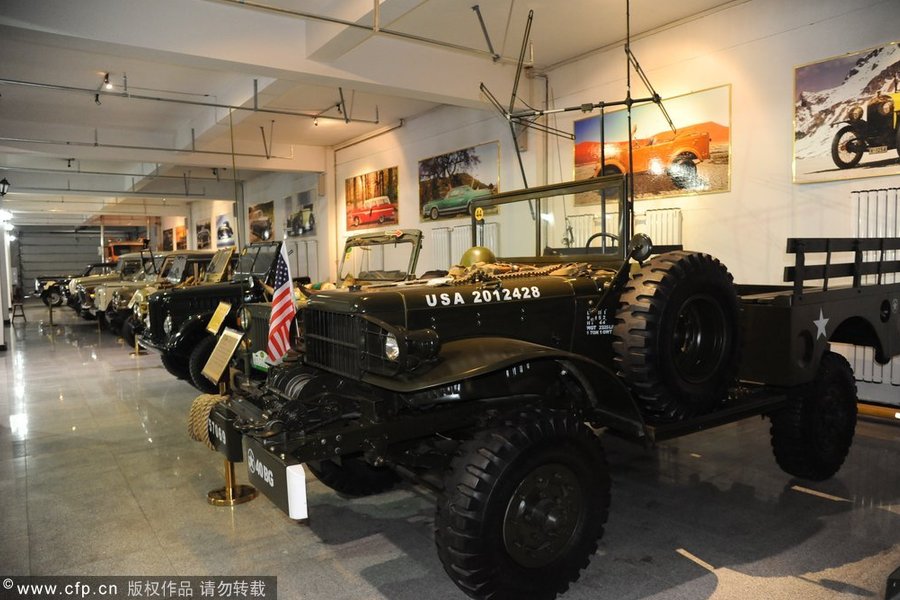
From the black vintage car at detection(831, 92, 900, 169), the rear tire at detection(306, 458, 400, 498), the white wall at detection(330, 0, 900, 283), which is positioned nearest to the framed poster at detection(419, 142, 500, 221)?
the white wall at detection(330, 0, 900, 283)

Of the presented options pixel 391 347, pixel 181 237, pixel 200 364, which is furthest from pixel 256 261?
pixel 181 237

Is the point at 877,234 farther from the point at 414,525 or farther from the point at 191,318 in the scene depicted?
the point at 191,318

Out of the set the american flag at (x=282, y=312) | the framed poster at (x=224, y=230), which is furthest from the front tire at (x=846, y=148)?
the framed poster at (x=224, y=230)

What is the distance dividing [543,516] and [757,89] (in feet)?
19.0

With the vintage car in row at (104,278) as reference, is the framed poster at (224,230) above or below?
above

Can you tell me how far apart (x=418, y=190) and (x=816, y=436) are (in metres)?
8.88

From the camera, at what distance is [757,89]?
6.47 m

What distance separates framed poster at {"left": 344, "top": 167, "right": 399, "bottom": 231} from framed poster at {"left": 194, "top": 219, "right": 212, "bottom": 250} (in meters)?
11.5

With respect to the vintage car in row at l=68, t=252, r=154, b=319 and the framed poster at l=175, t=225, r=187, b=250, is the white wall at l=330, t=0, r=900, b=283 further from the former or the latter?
the framed poster at l=175, t=225, r=187, b=250

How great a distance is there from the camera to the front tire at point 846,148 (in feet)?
18.8

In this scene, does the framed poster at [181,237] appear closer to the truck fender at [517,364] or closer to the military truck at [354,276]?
the military truck at [354,276]

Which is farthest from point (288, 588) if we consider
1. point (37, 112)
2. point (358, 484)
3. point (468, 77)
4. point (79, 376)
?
point (37, 112)

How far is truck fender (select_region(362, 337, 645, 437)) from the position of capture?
245cm

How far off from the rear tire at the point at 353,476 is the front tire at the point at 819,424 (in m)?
2.46
